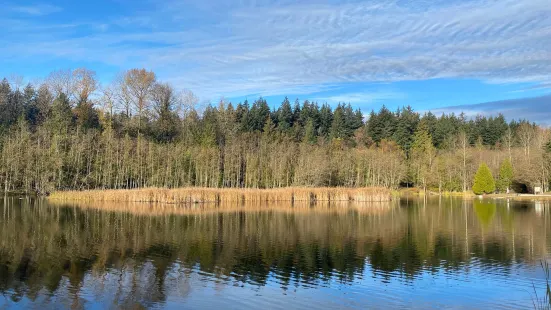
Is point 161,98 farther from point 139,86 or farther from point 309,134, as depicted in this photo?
point 309,134

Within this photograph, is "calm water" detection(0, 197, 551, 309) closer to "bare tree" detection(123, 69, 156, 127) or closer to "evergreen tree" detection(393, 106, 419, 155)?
"bare tree" detection(123, 69, 156, 127)

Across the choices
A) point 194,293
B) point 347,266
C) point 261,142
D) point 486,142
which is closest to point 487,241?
point 347,266

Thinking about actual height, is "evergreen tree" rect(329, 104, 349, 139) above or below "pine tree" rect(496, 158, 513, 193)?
above

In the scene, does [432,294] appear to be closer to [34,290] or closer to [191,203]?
[34,290]

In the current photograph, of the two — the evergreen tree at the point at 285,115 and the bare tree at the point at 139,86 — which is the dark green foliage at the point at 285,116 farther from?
the bare tree at the point at 139,86

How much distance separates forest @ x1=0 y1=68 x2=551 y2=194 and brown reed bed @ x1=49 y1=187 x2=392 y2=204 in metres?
6.26

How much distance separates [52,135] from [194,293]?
159ft

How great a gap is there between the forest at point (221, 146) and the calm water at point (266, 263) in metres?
23.3

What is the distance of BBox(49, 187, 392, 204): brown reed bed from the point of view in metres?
40.6

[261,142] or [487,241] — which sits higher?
[261,142]

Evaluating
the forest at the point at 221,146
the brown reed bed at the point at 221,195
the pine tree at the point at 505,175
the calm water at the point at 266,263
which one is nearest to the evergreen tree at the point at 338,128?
the forest at the point at 221,146

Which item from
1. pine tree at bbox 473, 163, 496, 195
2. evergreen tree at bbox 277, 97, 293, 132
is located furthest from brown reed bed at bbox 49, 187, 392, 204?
evergreen tree at bbox 277, 97, 293, 132

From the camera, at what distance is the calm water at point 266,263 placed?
11.4m

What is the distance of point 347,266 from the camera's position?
15125 millimetres
